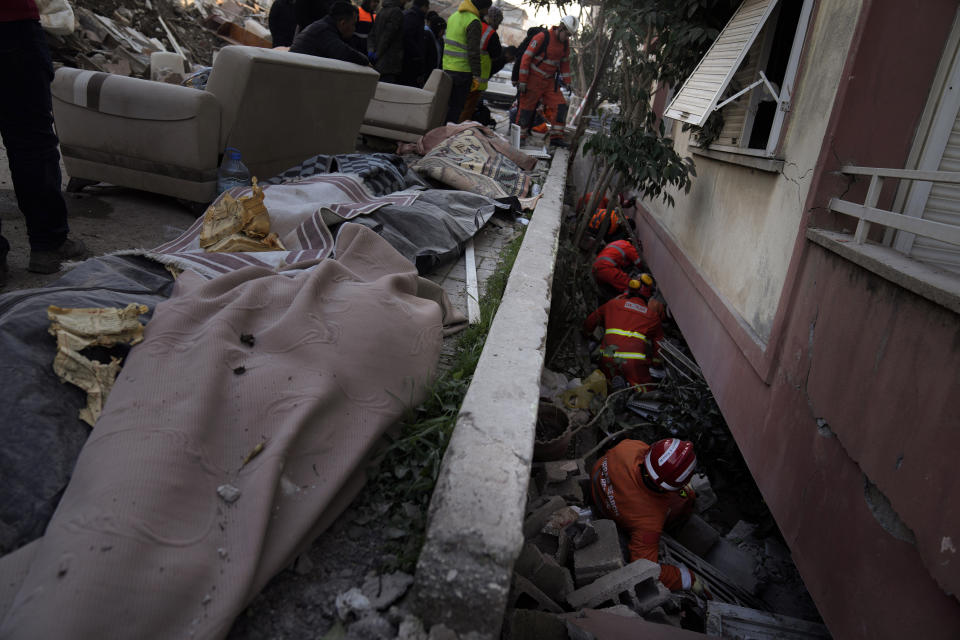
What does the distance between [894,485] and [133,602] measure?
212 centimetres

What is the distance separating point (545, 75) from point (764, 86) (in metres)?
6.35

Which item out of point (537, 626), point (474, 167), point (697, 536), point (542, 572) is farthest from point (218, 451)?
point (474, 167)

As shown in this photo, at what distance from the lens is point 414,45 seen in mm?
7918

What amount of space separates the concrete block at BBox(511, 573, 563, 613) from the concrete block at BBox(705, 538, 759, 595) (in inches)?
69.3

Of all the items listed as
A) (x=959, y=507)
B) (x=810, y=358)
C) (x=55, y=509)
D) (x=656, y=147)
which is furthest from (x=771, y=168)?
(x=55, y=509)

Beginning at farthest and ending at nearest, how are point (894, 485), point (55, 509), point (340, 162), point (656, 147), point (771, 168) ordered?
point (656, 147) → point (340, 162) → point (771, 168) → point (894, 485) → point (55, 509)

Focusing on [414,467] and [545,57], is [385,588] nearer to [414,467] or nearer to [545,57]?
[414,467]

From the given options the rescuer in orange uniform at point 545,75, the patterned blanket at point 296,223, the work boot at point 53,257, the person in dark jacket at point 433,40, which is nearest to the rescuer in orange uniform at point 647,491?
the patterned blanket at point 296,223

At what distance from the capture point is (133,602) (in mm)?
1187

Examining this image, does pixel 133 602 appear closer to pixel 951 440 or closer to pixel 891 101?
pixel 951 440

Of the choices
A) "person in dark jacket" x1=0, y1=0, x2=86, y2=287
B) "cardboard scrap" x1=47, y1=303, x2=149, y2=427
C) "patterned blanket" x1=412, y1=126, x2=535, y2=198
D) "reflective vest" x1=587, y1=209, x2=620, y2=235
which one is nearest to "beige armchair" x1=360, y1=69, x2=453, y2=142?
"patterned blanket" x1=412, y1=126, x2=535, y2=198

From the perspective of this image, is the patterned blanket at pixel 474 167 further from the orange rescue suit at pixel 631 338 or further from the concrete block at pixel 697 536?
the concrete block at pixel 697 536

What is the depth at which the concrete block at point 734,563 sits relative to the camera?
10.6 feet

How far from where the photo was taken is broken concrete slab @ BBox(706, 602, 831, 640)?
2.63 m
